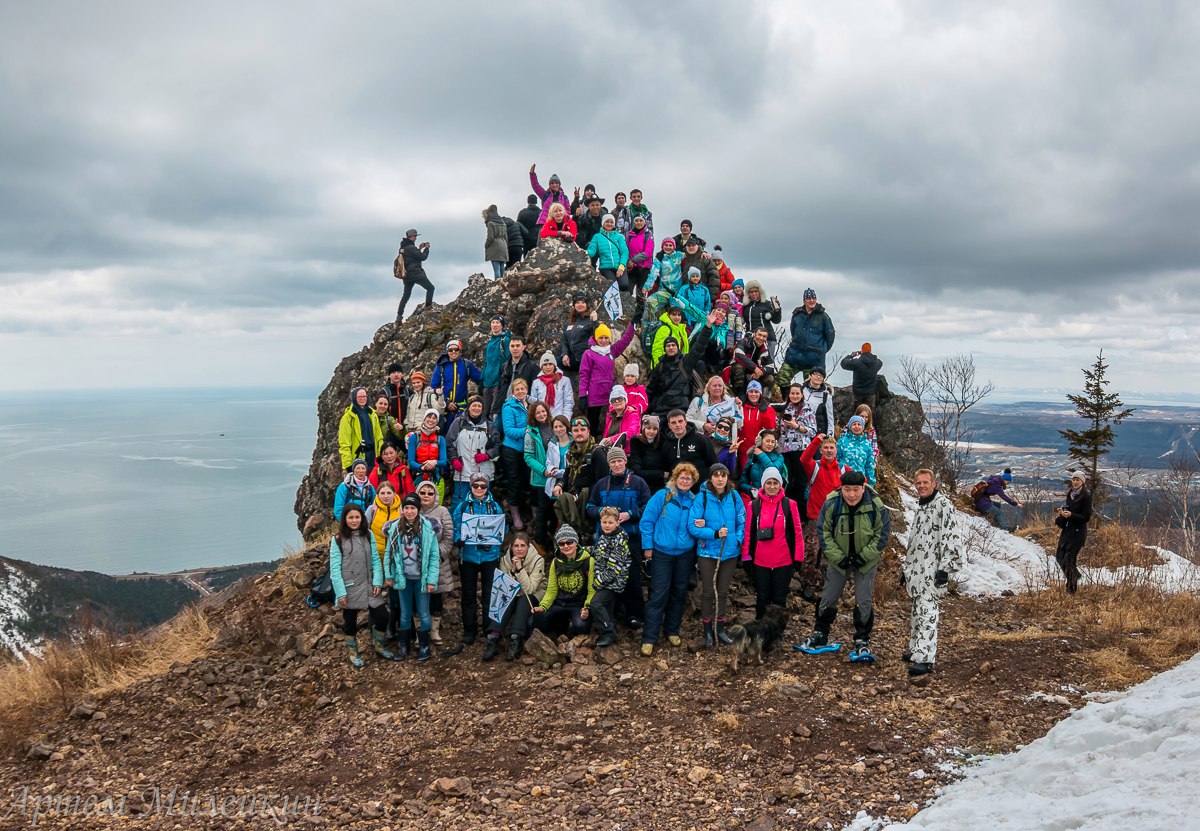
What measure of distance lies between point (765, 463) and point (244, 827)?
6730mm

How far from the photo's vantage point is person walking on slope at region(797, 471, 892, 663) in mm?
7320

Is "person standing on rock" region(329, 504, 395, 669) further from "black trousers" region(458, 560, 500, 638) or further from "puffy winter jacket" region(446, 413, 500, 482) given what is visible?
"puffy winter jacket" region(446, 413, 500, 482)

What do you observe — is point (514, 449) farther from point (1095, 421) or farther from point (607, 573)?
point (1095, 421)

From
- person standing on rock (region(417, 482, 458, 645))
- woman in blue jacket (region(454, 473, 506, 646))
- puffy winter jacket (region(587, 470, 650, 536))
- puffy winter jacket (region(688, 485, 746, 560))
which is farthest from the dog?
person standing on rock (region(417, 482, 458, 645))

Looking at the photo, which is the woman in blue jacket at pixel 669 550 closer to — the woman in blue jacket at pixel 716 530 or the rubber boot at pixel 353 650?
the woman in blue jacket at pixel 716 530

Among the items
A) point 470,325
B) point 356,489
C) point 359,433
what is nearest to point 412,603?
point 356,489

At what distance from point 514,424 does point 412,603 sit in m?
2.70

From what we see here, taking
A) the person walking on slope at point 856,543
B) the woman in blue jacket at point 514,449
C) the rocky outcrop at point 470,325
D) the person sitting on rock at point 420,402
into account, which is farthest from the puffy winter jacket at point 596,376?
the rocky outcrop at point 470,325

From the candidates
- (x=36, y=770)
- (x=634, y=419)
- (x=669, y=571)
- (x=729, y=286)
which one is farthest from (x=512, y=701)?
(x=729, y=286)

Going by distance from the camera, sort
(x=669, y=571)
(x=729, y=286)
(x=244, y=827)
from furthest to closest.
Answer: (x=729, y=286)
(x=669, y=571)
(x=244, y=827)

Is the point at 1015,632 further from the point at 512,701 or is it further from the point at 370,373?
the point at 370,373

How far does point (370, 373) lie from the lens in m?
16.2

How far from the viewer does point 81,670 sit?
8.99 metres

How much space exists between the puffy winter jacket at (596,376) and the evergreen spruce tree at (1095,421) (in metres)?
23.2
